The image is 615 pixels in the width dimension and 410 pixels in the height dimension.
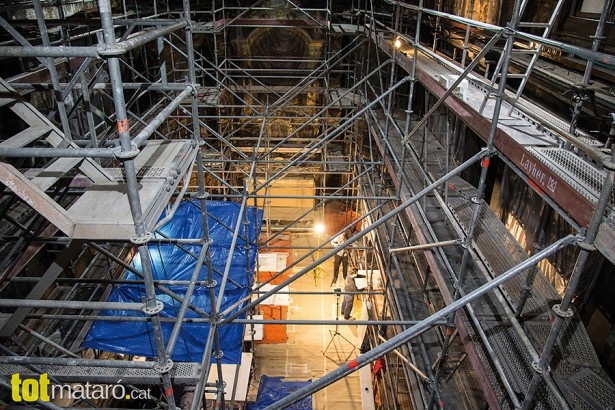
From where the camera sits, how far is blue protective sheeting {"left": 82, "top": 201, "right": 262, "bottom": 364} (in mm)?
5625

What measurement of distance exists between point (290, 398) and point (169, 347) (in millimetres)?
996

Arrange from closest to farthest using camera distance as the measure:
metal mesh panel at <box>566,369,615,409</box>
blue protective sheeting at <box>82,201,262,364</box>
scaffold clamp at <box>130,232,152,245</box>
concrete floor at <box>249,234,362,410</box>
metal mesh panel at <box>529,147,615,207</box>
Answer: metal mesh panel at <box>529,147,615,207</box>
scaffold clamp at <box>130,232,152,245</box>
metal mesh panel at <box>566,369,615,409</box>
blue protective sheeting at <box>82,201,262,364</box>
concrete floor at <box>249,234,362,410</box>

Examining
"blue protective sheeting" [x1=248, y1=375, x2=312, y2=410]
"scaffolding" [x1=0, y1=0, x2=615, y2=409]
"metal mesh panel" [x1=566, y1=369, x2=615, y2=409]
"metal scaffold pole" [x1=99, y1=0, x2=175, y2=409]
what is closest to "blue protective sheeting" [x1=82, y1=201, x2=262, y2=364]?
"scaffolding" [x1=0, y1=0, x2=615, y2=409]

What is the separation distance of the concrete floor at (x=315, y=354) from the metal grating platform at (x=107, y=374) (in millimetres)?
5622

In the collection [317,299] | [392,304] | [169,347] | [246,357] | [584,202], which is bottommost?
[317,299]

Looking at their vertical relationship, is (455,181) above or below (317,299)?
above

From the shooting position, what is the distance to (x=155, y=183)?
3.54 metres

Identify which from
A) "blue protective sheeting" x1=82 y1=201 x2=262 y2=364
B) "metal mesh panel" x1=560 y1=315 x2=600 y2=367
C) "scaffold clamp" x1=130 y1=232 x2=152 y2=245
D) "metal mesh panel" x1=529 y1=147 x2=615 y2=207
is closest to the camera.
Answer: "metal mesh panel" x1=529 y1=147 x2=615 y2=207

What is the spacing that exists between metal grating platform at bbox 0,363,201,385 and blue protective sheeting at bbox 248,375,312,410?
461 centimetres

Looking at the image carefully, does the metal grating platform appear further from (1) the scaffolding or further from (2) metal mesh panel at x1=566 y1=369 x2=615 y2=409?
(2) metal mesh panel at x1=566 y1=369 x2=615 y2=409

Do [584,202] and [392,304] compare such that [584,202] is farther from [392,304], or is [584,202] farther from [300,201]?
[300,201]

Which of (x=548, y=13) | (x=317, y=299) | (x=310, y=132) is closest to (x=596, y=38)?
(x=548, y=13)

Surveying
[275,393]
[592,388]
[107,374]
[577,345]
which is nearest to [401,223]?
[275,393]

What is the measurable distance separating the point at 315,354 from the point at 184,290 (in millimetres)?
4950
